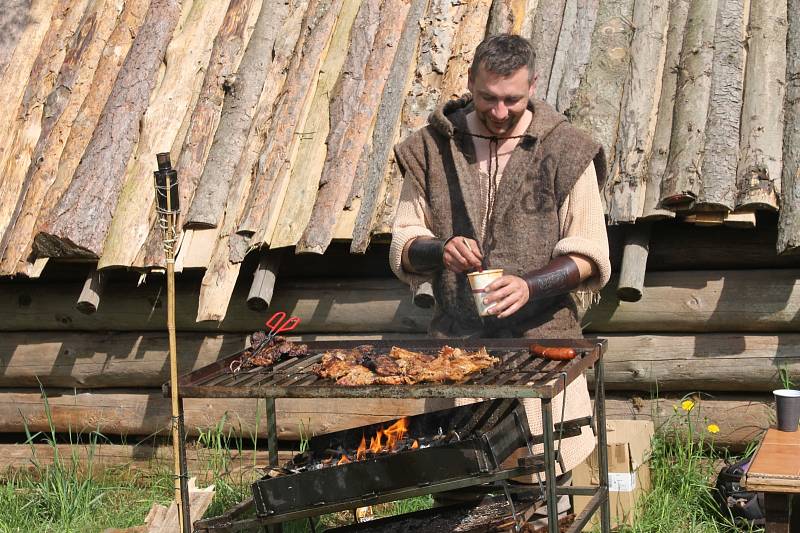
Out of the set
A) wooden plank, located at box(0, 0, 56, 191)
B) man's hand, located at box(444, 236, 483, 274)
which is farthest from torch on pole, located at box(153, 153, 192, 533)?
wooden plank, located at box(0, 0, 56, 191)

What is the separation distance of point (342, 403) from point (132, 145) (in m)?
2.17

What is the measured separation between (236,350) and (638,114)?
9.41 ft

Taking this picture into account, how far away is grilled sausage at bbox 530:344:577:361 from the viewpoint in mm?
4254

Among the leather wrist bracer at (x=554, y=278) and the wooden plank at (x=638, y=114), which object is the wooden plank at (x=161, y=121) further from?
the leather wrist bracer at (x=554, y=278)

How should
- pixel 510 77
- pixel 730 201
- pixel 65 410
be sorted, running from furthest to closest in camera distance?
pixel 65 410, pixel 730 201, pixel 510 77

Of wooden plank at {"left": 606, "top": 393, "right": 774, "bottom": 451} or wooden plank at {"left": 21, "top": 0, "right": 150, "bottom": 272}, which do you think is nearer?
wooden plank at {"left": 606, "top": 393, "right": 774, "bottom": 451}

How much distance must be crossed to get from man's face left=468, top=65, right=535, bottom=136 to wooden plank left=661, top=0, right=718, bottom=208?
5.14 feet

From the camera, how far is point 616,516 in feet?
19.2

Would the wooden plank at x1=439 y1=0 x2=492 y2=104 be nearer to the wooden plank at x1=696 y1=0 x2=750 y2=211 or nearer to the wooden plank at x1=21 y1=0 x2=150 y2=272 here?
the wooden plank at x1=696 y1=0 x2=750 y2=211

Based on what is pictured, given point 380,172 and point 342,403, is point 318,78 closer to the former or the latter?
point 380,172

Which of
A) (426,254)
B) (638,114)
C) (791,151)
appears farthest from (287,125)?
(791,151)

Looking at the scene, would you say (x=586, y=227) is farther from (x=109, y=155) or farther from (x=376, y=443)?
(x=109, y=155)

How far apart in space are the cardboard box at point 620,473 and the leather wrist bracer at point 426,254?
1683 mm

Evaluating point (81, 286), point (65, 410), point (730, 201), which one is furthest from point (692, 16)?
point (65, 410)
